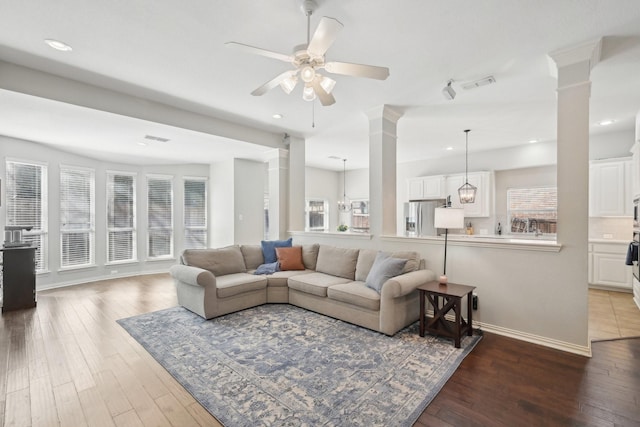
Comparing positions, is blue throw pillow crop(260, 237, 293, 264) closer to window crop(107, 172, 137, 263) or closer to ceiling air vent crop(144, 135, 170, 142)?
ceiling air vent crop(144, 135, 170, 142)

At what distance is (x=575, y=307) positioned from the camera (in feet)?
9.14

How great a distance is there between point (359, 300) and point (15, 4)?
3.81 m

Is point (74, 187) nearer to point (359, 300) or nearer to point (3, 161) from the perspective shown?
point (3, 161)

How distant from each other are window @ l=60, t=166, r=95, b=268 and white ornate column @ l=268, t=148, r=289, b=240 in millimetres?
3757

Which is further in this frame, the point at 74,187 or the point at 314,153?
the point at 314,153

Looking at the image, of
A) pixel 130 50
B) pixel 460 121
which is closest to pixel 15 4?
pixel 130 50

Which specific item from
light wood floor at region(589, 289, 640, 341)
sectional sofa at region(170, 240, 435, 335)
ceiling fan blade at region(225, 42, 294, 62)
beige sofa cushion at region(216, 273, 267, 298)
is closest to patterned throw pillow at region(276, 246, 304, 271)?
sectional sofa at region(170, 240, 435, 335)

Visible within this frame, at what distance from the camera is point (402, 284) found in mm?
3145

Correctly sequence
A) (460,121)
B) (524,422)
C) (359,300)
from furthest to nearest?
1. (460,121)
2. (359,300)
3. (524,422)

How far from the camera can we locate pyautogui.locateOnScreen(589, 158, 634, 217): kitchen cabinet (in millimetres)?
4956

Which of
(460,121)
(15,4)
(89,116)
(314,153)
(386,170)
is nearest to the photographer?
(15,4)

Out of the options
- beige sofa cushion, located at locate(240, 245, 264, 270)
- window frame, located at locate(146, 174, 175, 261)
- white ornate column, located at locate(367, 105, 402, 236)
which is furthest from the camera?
window frame, located at locate(146, 174, 175, 261)

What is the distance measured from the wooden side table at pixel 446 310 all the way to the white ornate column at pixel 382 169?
1186 mm

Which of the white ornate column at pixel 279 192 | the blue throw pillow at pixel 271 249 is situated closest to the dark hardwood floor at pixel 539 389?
the blue throw pillow at pixel 271 249
